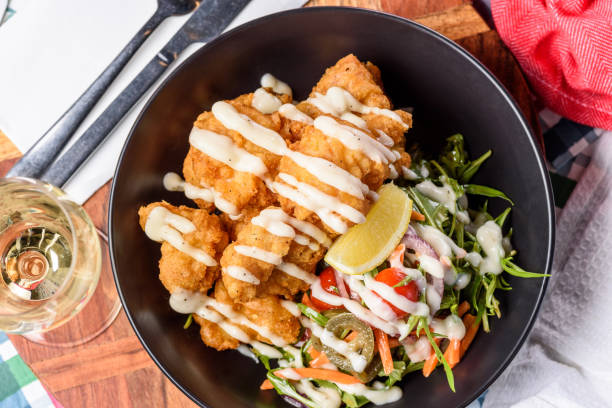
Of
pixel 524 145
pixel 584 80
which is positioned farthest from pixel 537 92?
pixel 524 145

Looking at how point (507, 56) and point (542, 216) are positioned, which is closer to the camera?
point (542, 216)

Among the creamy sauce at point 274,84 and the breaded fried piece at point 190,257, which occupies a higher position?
the creamy sauce at point 274,84

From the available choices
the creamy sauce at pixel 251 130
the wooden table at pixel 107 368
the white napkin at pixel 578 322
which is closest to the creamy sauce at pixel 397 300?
the creamy sauce at pixel 251 130

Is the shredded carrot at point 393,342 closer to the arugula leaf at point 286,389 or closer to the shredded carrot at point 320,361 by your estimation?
the shredded carrot at point 320,361

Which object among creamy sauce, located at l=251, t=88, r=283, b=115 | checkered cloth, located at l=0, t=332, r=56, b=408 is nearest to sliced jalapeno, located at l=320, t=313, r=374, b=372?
creamy sauce, located at l=251, t=88, r=283, b=115

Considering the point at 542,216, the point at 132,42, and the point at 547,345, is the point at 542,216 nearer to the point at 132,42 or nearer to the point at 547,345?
the point at 547,345

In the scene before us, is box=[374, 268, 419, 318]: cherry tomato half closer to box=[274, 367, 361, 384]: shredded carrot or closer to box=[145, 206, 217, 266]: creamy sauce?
box=[274, 367, 361, 384]: shredded carrot
